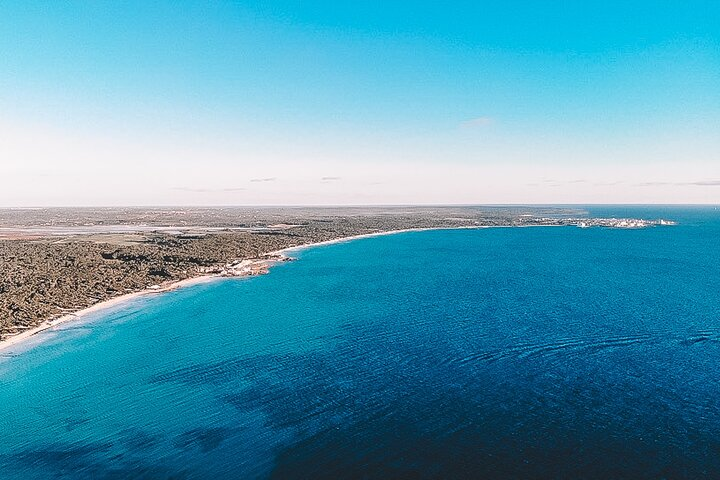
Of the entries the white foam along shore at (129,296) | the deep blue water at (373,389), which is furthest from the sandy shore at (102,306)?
the deep blue water at (373,389)

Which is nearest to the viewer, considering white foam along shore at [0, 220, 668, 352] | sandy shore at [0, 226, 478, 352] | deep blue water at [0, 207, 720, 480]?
deep blue water at [0, 207, 720, 480]

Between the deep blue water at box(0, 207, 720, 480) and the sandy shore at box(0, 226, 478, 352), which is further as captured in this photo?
the sandy shore at box(0, 226, 478, 352)

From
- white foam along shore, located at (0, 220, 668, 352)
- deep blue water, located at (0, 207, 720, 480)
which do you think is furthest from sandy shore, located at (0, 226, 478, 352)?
deep blue water, located at (0, 207, 720, 480)

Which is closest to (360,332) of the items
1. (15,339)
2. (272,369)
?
(272,369)

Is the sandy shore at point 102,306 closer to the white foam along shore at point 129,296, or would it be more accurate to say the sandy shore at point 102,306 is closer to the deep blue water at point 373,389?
the white foam along shore at point 129,296

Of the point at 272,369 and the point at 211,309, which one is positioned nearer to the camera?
the point at 272,369

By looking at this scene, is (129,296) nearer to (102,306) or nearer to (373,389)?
(102,306)

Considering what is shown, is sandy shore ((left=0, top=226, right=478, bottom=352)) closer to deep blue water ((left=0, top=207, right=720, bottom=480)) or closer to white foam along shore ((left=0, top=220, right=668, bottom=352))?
white foam along shore ((left=0, top=220, right=668, bottom=352))

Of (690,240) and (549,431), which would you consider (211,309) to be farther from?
(690,240)

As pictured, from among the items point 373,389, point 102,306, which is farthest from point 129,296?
point 373,389
